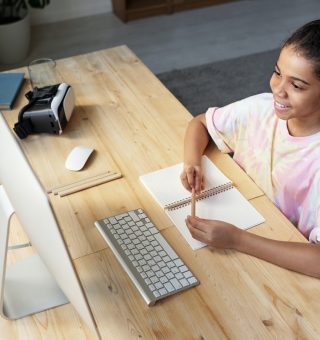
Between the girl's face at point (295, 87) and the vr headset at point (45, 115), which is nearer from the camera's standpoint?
the girl's face at point (295, 87)

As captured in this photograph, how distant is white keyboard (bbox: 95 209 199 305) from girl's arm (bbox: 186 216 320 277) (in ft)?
0.29

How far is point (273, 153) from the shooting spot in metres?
1.37

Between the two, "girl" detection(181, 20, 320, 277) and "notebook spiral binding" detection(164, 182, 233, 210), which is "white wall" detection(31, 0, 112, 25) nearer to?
"girl" detection(181, 20, 320, 277)

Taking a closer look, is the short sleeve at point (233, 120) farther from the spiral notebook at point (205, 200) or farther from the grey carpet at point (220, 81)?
the grey carpet at point (220, 81)

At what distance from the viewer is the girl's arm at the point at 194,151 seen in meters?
1.32

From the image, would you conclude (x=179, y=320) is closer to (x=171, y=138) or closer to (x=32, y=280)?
(x=32, y=280)

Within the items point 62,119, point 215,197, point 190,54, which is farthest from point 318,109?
point 190,54

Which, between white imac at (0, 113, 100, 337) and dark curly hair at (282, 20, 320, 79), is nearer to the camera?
white imac at (0, 113, 100, 337)

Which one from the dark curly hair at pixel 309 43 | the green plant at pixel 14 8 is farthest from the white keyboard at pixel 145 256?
the green plant at pixel 14 8

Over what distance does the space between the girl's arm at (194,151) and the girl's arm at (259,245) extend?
0.17 metres

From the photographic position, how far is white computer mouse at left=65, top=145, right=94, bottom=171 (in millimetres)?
1405

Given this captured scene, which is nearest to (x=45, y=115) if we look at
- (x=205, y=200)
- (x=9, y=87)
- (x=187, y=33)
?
(x=9, y=87)

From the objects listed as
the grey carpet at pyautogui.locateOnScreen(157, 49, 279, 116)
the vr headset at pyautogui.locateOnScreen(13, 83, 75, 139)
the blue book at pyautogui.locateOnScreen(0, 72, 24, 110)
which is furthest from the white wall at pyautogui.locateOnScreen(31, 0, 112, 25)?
the vr headset at pyautogui.locateOnScreen(13, 83, 75, 139)

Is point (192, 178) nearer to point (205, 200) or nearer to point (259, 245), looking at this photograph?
point (205, 200)
